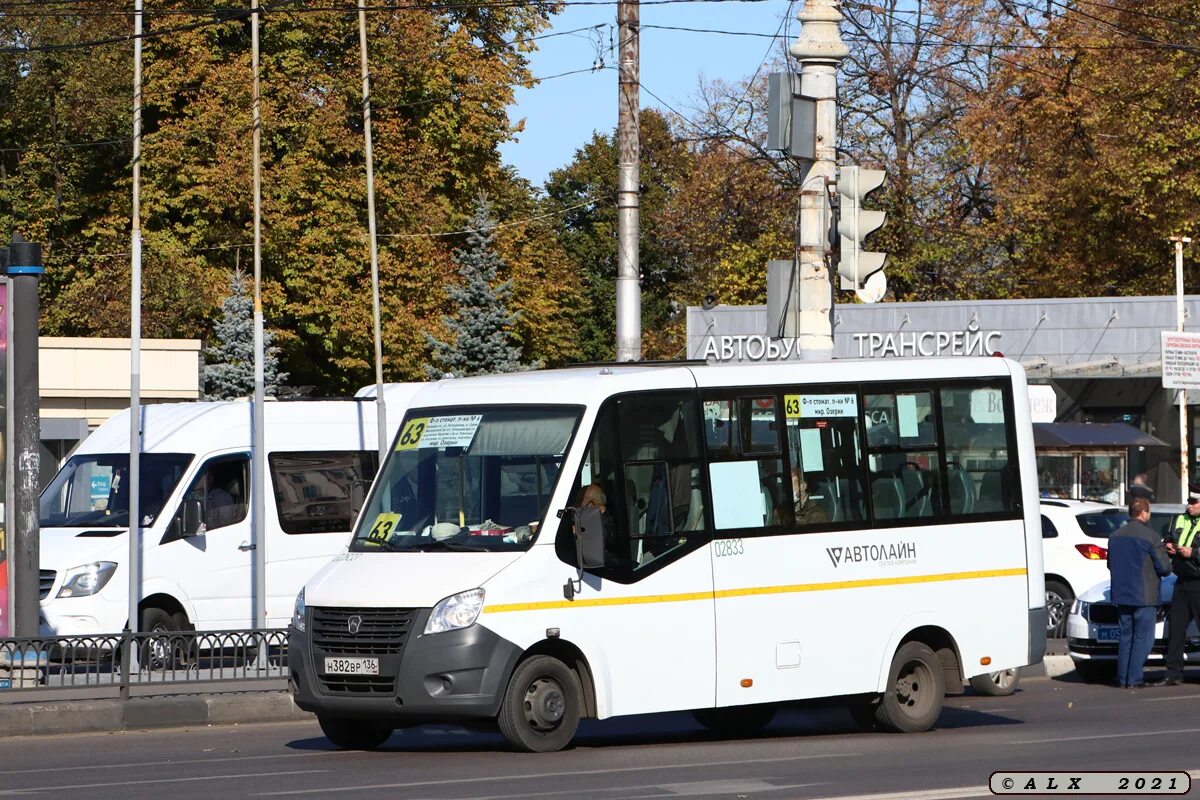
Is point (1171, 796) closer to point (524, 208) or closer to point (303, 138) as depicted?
point (303, 138)

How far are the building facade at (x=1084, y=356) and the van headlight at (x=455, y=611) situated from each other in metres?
26.8

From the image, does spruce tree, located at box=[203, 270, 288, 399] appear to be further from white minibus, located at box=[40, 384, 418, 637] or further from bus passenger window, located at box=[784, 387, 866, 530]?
bus passenger window, located at box=[784, 387, 866, 530]

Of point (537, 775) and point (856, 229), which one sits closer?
point (537, 775)

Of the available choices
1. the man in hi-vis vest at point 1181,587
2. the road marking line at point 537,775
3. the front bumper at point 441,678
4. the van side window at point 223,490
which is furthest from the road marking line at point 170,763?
the man in hi-vis vest at point 1181,587

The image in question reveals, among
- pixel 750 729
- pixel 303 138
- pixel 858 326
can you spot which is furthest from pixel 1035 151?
pixel 750 729

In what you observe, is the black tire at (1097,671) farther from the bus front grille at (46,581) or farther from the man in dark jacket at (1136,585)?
the bus front grille at (46,581)

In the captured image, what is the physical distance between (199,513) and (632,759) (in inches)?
331

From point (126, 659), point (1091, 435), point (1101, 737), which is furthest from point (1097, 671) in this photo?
point (1091, 435)

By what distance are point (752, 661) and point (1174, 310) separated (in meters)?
28.0

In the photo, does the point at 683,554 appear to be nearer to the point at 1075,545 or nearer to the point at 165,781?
the point at 165,781

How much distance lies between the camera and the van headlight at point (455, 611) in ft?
38.7

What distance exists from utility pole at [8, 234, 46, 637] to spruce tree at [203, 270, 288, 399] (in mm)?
28894

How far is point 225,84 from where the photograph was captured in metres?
45.7

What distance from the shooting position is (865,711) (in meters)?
13.8
